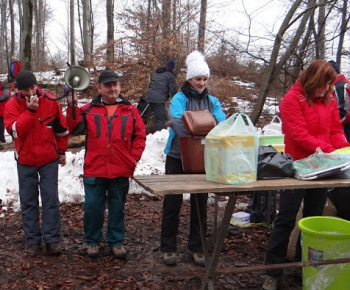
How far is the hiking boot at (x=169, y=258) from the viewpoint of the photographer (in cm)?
388

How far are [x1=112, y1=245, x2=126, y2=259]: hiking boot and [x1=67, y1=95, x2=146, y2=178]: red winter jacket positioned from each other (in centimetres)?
78

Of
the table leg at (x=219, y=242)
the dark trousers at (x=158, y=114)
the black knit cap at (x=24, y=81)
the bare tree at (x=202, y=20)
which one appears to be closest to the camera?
the table leg at (x=219, y=242)

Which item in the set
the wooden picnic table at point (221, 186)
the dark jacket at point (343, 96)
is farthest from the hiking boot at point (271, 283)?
the dark jacket at point (343, 96)

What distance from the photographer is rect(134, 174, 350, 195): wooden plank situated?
2367 millimetres

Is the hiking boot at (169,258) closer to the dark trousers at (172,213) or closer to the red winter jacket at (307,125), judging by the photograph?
the dark trousers at (172,213)

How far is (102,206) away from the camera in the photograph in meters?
4.02

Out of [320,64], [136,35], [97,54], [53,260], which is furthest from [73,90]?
[97,54]

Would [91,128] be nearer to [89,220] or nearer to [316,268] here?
[89,220]

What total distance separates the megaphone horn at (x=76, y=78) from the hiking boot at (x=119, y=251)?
1682 millimetres

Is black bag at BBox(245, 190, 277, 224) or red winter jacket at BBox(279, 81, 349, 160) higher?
red winter jacket at BBox(279, 81, 349, 160)

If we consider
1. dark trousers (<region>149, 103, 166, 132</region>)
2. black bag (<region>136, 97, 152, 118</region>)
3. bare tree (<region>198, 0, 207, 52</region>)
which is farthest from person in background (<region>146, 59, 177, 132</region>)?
bare tree (<region>198, 0, 207, 52</region>)

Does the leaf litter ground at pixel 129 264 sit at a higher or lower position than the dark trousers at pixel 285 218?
lower

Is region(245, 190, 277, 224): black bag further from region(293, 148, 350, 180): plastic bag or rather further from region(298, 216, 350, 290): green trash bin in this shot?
region(293, 148, 350, 180): plastic bag

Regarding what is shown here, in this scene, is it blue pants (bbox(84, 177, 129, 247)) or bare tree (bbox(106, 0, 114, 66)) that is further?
bare tree (bbox(106, 0, 114, 66))
